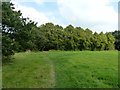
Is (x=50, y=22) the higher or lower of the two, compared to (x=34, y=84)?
higher

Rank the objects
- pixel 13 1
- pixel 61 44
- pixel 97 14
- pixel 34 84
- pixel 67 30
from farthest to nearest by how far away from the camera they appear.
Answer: pixel 67 30
pixel 61 44
pixel 97 14
pixel 13 1
pixel 34 84

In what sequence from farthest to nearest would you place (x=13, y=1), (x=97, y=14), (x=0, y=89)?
1. (x=97, y=14)
2. (x=13, y=1)
3. (x=0, y=89)

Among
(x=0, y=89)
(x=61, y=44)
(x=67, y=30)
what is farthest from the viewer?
(x=67, y=30)

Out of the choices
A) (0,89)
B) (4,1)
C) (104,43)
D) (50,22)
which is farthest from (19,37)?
(104,43)

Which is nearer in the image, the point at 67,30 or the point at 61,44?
the point at 61,44

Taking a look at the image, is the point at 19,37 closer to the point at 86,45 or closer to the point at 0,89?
the point at 0,89

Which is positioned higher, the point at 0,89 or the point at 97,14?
the point at 97,14

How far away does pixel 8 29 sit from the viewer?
10.2 metres

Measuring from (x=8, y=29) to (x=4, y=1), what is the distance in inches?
108

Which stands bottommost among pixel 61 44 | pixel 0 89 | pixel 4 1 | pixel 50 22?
pixel 0 89

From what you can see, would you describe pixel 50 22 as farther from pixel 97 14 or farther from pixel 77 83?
pixel 77 83

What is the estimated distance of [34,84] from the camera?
5.77 m

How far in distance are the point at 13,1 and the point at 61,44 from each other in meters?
22.2

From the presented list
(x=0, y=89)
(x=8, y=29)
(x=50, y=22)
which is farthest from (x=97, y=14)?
Answer: (x=50, y=22)
